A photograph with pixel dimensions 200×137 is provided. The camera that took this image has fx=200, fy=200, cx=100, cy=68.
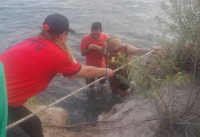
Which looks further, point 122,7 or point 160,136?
point 122,7

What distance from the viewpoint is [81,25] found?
38.8ft

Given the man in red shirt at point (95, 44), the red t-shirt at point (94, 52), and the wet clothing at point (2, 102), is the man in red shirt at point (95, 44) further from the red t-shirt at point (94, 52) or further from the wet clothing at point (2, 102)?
the wet clothing at point (2, 102)

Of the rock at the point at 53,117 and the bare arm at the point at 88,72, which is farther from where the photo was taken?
the rock at the point at 53,117

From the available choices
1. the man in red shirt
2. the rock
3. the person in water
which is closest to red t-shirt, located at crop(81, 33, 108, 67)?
the man in red shirt

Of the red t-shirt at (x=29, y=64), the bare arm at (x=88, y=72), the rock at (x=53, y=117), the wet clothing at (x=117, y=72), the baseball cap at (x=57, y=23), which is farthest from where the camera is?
the wet clothing at (x=117, y=72)

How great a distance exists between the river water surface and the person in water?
8.43ft

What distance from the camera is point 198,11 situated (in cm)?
271

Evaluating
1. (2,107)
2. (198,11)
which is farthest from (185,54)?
(2,107)

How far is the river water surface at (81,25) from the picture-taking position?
610 centimetres

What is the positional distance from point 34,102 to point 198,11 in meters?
4.00

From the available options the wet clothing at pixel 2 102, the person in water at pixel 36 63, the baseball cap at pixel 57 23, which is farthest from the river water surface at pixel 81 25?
the wet clothing at pixel 2 102

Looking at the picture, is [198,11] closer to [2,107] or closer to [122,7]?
[2,107]

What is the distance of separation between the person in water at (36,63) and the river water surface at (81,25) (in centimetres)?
257

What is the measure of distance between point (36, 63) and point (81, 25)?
960 centimetres
